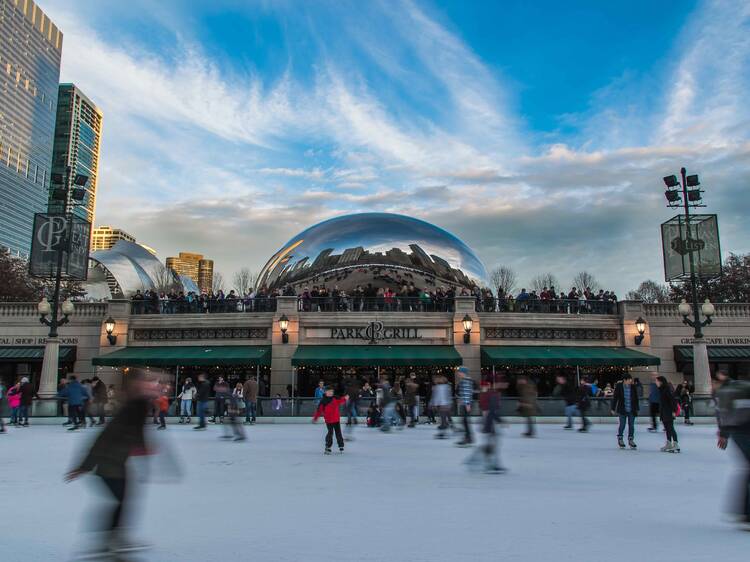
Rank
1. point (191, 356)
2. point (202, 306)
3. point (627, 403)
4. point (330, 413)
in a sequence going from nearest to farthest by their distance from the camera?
point (330, 413) < point (627, 403) < point (191, 356) < point (202, 306)

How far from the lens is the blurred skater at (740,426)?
234 inches

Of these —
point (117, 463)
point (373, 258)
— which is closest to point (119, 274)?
point (373, 258)

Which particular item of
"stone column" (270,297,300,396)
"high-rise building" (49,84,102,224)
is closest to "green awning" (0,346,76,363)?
"stone column" (270,297,300,396)

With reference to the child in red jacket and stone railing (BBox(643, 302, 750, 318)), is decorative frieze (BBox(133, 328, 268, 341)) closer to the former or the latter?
the child in red jacket

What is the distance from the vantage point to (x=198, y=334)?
2888 centimetres

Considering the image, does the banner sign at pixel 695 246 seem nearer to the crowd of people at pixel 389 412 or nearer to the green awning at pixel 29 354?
the crowd of people at pixel 389 412

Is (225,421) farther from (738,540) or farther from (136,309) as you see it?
(136,309)

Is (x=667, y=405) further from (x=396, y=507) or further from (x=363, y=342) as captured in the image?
(x=363, y=342)

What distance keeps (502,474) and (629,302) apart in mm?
22471

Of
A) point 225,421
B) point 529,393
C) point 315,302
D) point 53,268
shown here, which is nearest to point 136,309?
point 53,268

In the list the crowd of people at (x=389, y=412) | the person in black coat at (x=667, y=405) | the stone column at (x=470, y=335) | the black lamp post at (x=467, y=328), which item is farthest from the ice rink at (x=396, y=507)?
the black lamp post at (x=467, y=328)

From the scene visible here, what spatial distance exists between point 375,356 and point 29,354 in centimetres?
1650

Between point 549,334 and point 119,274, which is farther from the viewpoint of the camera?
point 119,274

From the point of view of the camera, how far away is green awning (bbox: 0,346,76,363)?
28.7m
